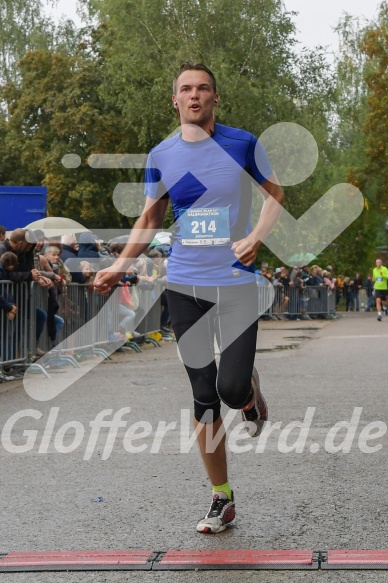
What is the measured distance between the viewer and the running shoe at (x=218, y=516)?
5219 mm

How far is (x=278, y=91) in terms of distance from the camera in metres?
47.2

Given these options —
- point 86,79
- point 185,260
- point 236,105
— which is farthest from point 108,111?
point 185,260

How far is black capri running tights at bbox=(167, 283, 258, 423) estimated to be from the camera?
5301 millimetres

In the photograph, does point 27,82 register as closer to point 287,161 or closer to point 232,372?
point 287,161

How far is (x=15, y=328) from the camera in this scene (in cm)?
1340

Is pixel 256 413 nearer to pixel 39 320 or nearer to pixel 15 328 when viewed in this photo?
pixel 15 328

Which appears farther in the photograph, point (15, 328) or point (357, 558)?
point (15, 328)

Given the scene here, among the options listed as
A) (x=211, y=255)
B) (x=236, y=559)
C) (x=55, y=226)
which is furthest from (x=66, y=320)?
(x=236, y=559)

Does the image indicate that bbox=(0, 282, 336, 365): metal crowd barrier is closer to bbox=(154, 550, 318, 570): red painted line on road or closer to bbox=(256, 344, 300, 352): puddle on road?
bbox=(256, 344, 300, 352): puddle on road

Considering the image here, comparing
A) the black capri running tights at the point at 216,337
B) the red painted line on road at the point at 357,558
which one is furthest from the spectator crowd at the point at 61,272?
the red painted line on road at the point at 357,558

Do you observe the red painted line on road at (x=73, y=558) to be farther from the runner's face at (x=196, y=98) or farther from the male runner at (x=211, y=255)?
the runner's face at (x=196, y=98)

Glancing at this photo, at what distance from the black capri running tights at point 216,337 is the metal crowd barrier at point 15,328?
25.5ft

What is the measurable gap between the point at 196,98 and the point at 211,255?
69 centimetres

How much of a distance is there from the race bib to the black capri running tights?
215mm
